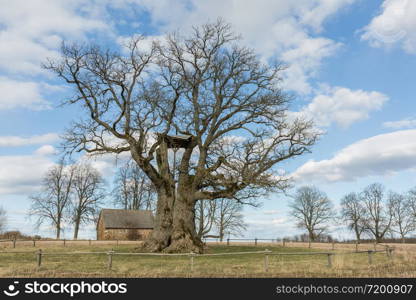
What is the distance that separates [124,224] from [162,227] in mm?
28559

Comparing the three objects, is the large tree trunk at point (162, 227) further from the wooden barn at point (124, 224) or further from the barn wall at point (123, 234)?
the barn wall at point (123, 234)

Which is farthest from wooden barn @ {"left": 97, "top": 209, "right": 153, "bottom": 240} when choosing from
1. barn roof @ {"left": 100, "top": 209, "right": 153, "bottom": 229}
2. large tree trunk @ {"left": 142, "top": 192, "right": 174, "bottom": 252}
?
large tree trunk @ {"left": 142, "top": 192, "right": 174, "bottom": 252}

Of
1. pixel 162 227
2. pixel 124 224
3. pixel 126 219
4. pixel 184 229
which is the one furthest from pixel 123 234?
pixel 184 229

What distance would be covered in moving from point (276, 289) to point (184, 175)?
16299 millimetres

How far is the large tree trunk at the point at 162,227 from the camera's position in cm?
2630

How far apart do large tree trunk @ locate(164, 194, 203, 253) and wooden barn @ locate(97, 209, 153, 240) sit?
95.5 feet

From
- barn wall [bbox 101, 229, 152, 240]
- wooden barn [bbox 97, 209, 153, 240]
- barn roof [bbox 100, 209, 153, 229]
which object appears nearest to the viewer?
barn wall [bbox 101, 229, 152, 240]

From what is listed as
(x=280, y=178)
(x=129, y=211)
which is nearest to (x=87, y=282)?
(x=280, y=178)

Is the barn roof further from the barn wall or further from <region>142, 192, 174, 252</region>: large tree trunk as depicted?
<region>142, 192, 174, 252</region>: large tree trunk

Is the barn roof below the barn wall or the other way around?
the other way around

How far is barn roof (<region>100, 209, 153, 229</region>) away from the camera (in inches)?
2104

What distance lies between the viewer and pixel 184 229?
1032 inches

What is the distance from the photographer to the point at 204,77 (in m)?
27.8

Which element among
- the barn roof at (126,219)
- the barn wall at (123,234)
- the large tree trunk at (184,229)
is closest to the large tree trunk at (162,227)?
the large tree trunk at (184,229)
